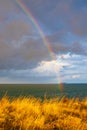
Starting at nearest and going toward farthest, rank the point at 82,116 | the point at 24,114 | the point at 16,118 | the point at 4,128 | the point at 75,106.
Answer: the point at 4,128
the point at 16,118
the point at 24,114
the point at 82,116
the point at 75,106

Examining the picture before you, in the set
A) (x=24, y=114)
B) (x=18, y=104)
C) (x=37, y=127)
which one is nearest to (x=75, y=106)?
(x=18, y=104)

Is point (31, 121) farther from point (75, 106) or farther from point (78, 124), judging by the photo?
point (75, 106)

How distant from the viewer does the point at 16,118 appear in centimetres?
1241

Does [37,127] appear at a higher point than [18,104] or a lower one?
lower

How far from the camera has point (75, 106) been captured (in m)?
17.9

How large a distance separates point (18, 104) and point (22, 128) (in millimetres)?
3766

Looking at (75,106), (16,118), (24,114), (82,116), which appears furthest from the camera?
(75,106)

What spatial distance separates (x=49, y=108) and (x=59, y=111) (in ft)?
1.77

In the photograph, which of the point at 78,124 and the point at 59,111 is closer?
the point at 78,124

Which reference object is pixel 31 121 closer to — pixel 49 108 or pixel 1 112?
pixel 1 112

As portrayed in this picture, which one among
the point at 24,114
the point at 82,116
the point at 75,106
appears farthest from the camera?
the point at 75,106

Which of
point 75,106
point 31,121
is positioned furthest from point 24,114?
point 75,106

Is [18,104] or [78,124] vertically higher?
[18,104]

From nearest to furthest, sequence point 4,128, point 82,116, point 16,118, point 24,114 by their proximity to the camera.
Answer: point 4,128 < point 16,118 < point 24,114 < point 82,116
